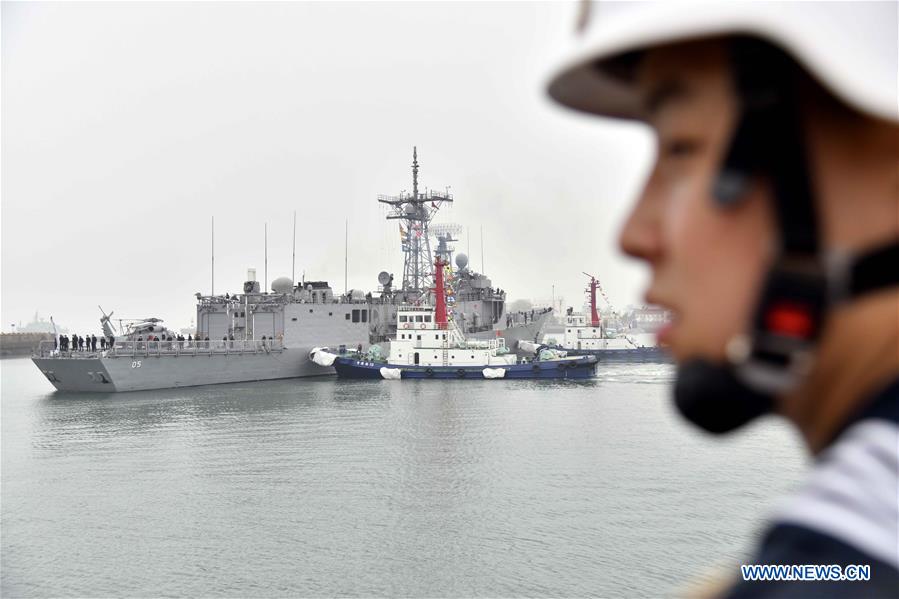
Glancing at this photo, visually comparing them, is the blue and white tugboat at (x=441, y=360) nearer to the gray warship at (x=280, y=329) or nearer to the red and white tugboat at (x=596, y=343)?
the gray warship at (x=280, y=329)

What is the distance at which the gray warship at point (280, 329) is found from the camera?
38.6m

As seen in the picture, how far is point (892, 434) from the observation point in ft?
2.51

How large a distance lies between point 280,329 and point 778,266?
49.4 metres

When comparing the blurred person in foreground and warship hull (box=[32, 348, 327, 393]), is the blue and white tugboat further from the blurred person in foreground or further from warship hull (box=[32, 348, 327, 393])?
the blurred person in foreground

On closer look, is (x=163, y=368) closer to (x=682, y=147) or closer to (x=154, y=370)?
(x=154, y=370)

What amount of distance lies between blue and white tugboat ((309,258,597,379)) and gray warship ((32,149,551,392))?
2.98 m

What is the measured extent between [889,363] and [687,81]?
43cm

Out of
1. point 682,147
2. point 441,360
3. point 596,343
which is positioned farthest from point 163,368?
point 682,147

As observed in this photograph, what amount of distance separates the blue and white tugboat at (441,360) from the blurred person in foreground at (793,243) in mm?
40007

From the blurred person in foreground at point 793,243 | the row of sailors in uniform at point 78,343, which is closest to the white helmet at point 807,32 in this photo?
the blurred person in foreground at point 793,243

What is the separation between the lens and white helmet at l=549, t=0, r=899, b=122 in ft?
2.60

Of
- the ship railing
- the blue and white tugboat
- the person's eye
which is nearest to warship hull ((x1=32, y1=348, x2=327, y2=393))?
the ship railing

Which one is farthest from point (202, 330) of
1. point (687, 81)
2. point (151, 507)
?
point (687, 81)

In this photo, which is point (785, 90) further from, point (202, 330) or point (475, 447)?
point (202, 330)
